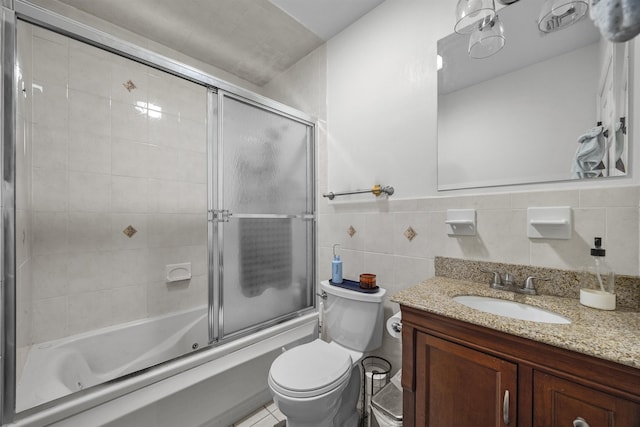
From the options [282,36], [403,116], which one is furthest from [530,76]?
[282,36]

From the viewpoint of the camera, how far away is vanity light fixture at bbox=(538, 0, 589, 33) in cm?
103

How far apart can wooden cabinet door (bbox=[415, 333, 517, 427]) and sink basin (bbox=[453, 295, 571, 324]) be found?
0.27 m

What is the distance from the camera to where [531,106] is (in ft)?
3.81

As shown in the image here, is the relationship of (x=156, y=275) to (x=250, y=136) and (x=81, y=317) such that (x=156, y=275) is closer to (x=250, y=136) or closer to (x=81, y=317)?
(x=81, y=317)

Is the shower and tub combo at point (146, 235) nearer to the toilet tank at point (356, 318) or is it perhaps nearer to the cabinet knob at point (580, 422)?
the toilet tank at point (356, 318)

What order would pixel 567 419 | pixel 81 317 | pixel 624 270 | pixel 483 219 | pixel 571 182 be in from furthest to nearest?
pixel 81 317 → pixel 483 219 → pixel 571 182 → pixel 624 270 → pixel 567 419

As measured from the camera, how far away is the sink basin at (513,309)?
953 millimetres

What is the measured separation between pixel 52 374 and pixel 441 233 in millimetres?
2223

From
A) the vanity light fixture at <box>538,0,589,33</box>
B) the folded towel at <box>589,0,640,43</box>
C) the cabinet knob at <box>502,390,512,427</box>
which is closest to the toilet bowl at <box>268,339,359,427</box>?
the cabinet knob at <box>502,390,512,427</box>

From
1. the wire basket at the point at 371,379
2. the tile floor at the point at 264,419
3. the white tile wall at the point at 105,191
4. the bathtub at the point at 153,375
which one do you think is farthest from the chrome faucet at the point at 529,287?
the white tile wall at the point at 105,191

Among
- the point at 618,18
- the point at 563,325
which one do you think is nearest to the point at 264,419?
the point at 563,325

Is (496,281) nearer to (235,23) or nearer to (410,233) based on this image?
(410,233)

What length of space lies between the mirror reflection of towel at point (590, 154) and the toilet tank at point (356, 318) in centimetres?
105

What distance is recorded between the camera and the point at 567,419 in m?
0.69
